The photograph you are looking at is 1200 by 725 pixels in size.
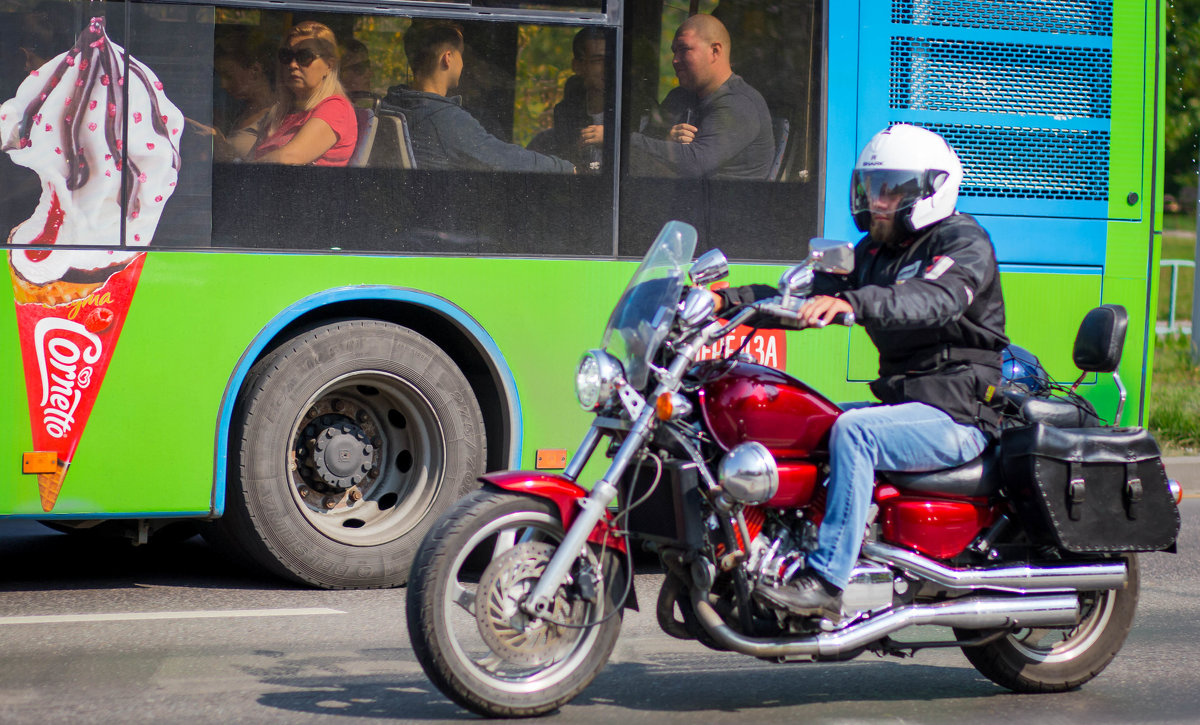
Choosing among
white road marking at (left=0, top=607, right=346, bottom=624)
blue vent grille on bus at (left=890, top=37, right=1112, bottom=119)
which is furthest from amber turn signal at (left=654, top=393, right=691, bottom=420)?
blue vent grille on bus at (left=890, top=37, right=1112, bottom=119)

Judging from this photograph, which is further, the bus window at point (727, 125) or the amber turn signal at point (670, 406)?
the bus window at point (727, 125)

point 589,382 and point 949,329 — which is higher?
point 949,329

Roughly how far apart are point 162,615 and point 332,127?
2.08 meters

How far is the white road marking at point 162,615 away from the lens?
5383mm

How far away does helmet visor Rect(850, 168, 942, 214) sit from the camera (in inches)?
171

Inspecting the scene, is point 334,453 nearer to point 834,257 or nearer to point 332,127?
point 332,127

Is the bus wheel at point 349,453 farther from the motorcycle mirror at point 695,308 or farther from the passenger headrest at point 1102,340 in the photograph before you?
the passenger headrest at point 1102,340

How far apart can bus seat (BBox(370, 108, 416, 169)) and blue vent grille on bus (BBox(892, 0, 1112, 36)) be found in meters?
2.33

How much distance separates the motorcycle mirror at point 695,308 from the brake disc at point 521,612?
0.74m

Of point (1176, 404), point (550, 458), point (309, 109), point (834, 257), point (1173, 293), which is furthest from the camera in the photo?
point (1173, 293)

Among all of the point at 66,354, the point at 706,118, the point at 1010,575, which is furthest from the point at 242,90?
the point at 1010,575

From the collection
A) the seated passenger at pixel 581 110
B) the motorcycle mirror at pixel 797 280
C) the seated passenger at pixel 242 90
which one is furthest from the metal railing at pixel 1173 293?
the motorcycle mirror at pixel 797 280

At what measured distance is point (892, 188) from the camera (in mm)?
4355

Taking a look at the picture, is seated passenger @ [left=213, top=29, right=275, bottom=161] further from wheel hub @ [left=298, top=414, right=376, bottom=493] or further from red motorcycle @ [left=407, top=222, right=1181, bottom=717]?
red motorcycle @ [left=407, top=222, right=1181, bottom=717]
